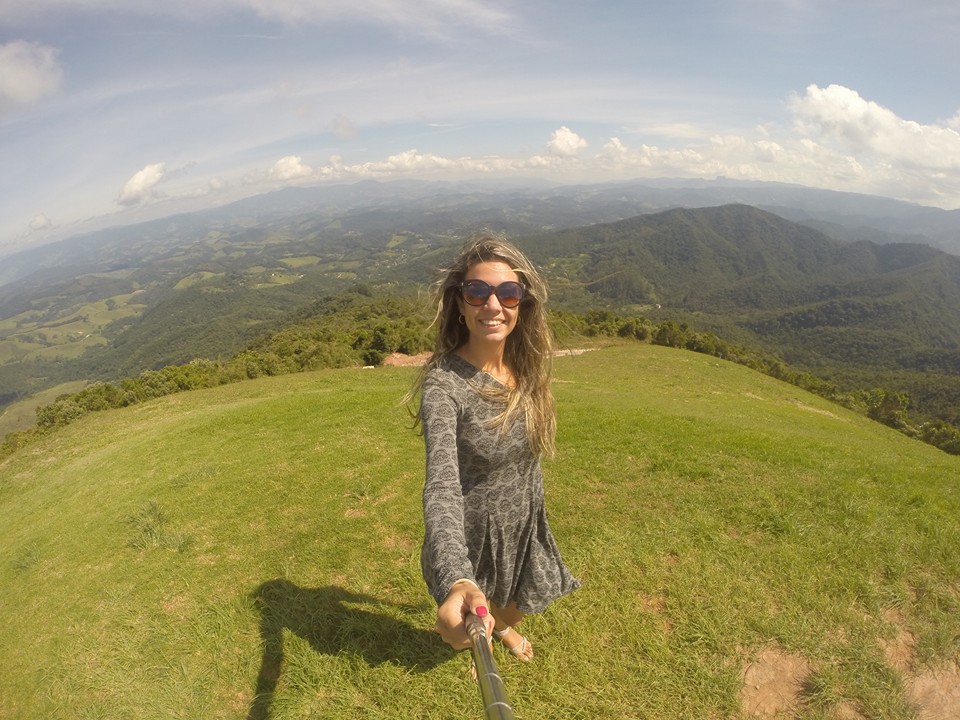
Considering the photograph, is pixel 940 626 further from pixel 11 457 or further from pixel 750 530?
pixel 11 457

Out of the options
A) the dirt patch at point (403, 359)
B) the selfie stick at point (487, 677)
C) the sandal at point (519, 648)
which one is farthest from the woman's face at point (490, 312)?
the dirt patch at point (403, 359)

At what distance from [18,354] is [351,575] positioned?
913 ft

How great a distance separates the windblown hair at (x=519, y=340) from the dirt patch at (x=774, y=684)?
2.85 meters

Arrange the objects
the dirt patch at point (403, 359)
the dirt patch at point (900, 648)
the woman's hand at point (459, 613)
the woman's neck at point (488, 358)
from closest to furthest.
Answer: the woman's hand at point (459, 613) → the woman's neck at point (488, 358) → the dirt patch at point (900, 648) → the dirt patch at point (403, 359)

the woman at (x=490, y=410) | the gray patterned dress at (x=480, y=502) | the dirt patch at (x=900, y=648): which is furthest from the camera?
the dirt patch at (x=900, y=648)

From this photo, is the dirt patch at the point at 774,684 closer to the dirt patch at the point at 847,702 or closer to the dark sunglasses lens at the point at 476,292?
the dirt patch at the point at 847,702

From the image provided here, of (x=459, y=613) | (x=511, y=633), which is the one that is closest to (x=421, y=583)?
(x=511, y=633)

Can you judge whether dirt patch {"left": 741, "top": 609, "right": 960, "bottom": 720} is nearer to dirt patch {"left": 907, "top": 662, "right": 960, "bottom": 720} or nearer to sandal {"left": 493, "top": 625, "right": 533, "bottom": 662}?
dirt patch {"left": 907, "top": 662, "right": 960, "bottom": 720}

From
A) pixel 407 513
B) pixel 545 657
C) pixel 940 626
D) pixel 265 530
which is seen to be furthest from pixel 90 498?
pixel 940 626

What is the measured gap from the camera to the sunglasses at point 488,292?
2.96 m

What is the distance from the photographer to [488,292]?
2965 millimetres

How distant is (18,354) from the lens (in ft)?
640

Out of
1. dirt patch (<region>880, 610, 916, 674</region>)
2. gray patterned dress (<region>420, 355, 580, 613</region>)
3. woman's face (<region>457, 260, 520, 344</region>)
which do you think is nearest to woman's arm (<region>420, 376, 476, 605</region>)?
gray patterned dress (<region>420, 355, 580, 613</region>)

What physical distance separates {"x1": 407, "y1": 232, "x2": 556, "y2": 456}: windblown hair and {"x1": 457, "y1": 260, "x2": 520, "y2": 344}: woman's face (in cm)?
7
